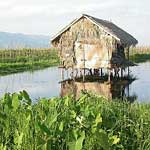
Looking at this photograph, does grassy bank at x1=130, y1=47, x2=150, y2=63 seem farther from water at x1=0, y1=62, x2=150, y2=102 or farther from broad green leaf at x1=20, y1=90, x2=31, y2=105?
broad green leaf at x1=20, y1=90, x2=31, y2=105

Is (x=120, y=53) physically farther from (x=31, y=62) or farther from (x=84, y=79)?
(x=31, y=62)

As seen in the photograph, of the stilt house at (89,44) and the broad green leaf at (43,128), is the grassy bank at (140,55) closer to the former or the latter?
the stilt house at (89,44)

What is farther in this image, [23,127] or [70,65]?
[70,65]

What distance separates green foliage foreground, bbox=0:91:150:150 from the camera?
4.44 metres

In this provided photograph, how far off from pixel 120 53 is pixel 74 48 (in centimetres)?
321

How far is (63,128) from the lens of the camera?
16.2ft

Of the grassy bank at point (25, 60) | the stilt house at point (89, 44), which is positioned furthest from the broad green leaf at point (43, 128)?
the grassy bank at point (25, 60)

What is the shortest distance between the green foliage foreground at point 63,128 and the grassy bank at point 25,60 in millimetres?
27493

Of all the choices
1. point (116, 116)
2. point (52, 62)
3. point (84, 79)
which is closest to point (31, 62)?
point (52, 62)

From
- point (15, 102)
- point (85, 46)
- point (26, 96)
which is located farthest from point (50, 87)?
point (15, 102)

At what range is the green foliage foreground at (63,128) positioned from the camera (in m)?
4.44

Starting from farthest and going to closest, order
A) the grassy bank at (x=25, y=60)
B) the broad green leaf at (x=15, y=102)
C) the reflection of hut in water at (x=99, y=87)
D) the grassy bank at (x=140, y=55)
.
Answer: the grassy bank at (x=140, y=55) → the grassy bank at (x=25, y=60) → the reflection of hut in water at (x=99, y=87) → the broad green leaf at (x=15, y=102)

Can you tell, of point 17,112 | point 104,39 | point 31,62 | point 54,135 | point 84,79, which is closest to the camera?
point 54,135

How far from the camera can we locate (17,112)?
215 inches
